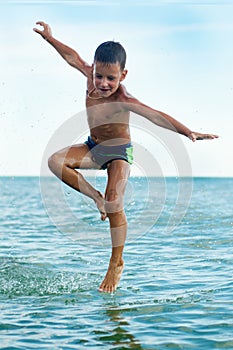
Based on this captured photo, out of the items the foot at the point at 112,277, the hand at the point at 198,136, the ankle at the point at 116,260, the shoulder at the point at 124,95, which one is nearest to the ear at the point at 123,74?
the shoulder at the point at 124,95

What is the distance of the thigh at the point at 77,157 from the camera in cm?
849

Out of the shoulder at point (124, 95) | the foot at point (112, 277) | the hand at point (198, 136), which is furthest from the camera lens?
the foot at point (112, 277)

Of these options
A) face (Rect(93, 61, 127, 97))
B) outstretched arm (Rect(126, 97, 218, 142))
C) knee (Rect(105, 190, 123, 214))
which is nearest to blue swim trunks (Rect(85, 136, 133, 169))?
knee (Rect(105, 190, 123, 214))

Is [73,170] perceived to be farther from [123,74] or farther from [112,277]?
[112,277]

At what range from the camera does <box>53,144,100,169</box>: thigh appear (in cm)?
849

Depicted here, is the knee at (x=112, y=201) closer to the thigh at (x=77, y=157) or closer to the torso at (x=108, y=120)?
the thigh at (x=77, y=157)

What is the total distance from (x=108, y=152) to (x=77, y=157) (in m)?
0.38

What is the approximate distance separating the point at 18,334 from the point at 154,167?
124 inches

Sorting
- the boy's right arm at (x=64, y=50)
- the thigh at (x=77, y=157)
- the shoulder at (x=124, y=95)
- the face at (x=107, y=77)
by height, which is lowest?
the thigh at (x=77, y=157)

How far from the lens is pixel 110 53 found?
25.6 feet

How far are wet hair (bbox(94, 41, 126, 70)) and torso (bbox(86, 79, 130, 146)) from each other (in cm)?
48

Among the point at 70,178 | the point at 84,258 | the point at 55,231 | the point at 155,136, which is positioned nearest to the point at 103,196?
the point at 70,178

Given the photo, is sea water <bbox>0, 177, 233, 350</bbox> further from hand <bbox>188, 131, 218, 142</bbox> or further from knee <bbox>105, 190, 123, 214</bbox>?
hand <bbox>188, 131, 218, 142</bbox>

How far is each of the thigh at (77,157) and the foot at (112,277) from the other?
1270 millimetres
